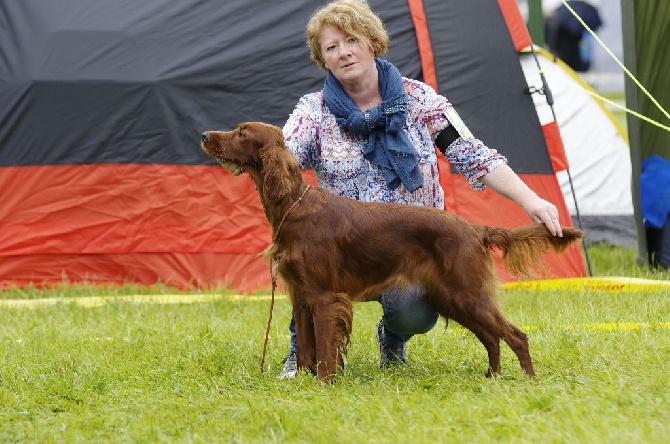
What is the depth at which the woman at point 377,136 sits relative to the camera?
4199 mm

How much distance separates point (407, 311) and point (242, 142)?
905 millimetres

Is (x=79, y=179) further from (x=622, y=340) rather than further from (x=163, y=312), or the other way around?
(x=622, y=340)

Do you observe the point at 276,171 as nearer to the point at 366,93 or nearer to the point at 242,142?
the point at 242,142

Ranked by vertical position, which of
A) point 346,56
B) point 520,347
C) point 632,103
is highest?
point 346,56

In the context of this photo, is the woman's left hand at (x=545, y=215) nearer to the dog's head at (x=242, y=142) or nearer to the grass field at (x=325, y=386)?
the grass field at (x=325, y=386)

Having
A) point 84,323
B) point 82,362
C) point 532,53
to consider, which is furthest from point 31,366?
point 532,53

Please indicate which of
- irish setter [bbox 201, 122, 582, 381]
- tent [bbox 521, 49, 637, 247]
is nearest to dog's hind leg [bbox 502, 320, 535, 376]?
irish setter [bbox 201, 122, 582, 381]

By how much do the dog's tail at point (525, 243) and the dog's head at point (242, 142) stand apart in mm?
871

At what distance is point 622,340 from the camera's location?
438 cm

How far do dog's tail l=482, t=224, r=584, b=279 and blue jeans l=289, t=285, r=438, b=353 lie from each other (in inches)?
13.2

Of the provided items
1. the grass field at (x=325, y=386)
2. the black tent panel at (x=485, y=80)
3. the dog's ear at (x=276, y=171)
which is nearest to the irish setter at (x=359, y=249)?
the dog's ear at (x=276, y=171)

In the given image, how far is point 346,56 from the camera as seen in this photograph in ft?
13.9

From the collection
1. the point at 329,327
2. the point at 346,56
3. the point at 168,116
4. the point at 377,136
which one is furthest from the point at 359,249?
the point at 168,116

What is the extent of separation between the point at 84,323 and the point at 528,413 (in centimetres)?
303
